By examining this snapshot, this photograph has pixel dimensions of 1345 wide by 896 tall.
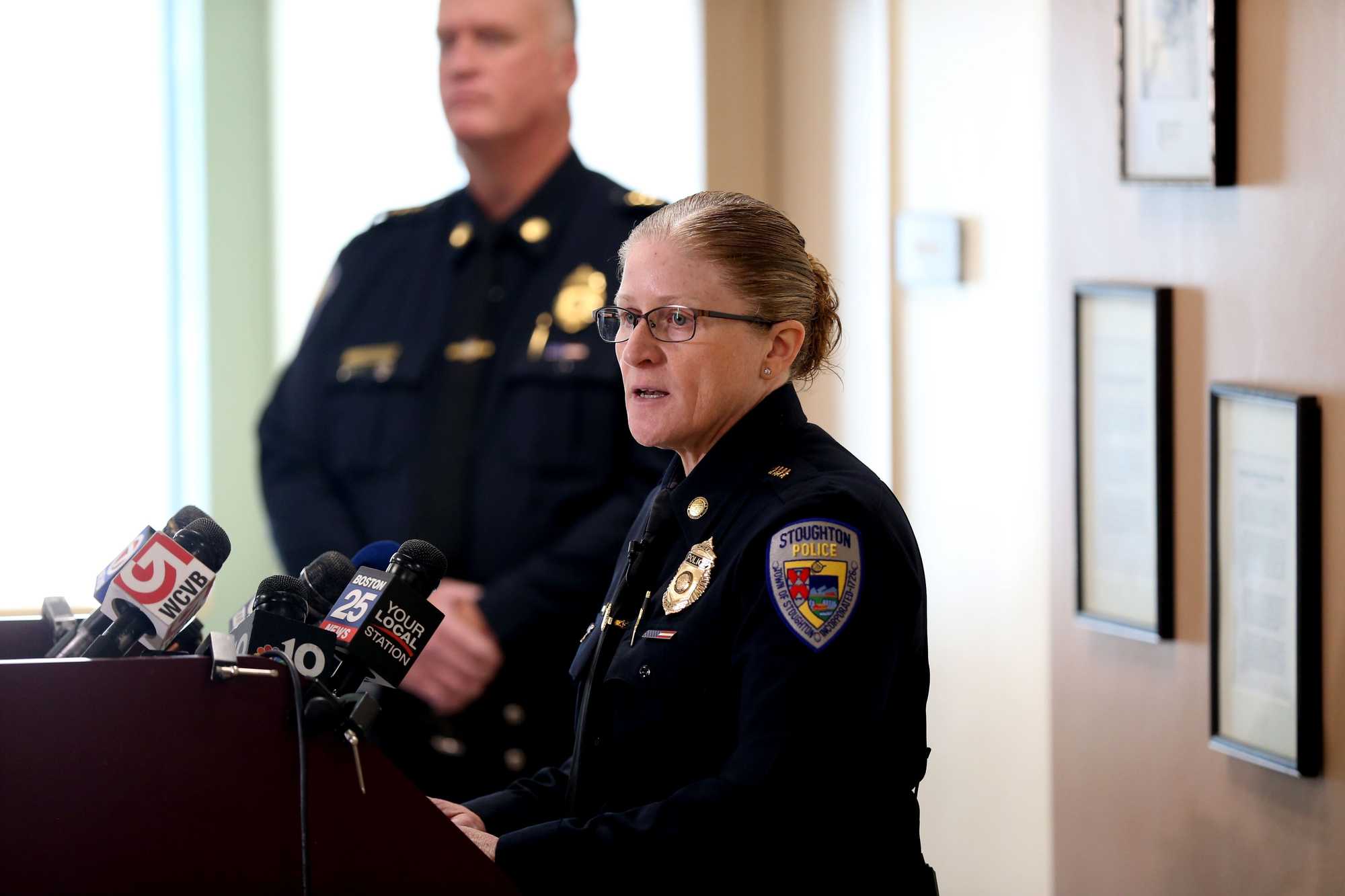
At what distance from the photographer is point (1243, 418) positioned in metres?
2.16

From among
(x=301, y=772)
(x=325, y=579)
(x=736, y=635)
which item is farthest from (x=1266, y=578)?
(x=301, y=772)

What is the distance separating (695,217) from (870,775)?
1.86ft

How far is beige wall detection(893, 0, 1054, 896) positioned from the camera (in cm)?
290

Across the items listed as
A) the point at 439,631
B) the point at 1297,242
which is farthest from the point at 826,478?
the point at 439,631

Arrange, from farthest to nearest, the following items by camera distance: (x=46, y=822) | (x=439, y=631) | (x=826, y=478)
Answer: (x=439, y=631) < (x=826, y=478) < (x=46, y=822)

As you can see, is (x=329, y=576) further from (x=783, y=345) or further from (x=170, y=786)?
(x=783, y=345)

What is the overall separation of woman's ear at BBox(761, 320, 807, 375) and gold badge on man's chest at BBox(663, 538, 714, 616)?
20cm

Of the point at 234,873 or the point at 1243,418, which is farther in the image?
the point at 1243,418

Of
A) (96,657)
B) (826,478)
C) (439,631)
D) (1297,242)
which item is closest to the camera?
(96,657)

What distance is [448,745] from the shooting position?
3104 millimetres

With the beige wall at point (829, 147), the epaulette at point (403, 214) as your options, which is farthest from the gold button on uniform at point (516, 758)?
the epaulette at point (403, 214)

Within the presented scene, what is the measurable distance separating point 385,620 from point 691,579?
295 millimetres

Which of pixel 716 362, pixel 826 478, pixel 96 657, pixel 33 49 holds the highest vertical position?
pixel 33 49

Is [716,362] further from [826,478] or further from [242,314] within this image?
[242,314]
